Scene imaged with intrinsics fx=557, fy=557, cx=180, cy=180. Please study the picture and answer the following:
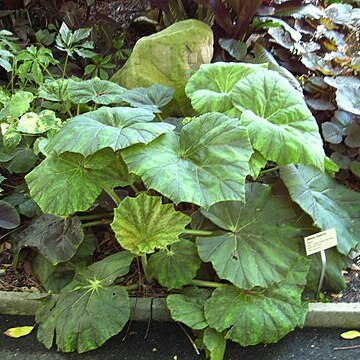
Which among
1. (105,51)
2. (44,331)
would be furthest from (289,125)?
(105,51)

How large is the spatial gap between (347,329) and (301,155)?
71 cm

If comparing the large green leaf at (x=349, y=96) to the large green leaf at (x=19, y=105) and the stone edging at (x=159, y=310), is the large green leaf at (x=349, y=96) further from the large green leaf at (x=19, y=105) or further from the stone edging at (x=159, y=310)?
the large green leaf at (x=19, y=105)

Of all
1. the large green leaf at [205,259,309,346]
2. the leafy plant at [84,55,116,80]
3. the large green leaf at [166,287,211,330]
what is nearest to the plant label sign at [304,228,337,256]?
the large green leaf at [205,259,309,346]

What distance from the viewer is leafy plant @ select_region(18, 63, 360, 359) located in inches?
72.9

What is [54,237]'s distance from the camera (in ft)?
7.19

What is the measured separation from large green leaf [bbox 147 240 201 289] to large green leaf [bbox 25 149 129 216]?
12.2 inches

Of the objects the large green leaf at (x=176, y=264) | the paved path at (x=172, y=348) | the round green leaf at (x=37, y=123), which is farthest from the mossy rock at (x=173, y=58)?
the paved path at (x=172, y=348)

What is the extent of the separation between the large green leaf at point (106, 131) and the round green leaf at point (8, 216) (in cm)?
49

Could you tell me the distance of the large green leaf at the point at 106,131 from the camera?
1825 millimetres

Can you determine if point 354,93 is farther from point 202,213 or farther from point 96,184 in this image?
point 96,184

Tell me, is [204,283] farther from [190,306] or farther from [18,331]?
[18,331]

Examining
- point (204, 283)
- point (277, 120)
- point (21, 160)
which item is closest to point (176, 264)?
point (204, 283)

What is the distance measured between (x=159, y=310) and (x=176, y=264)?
0.74 feet

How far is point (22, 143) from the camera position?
2535 mm
